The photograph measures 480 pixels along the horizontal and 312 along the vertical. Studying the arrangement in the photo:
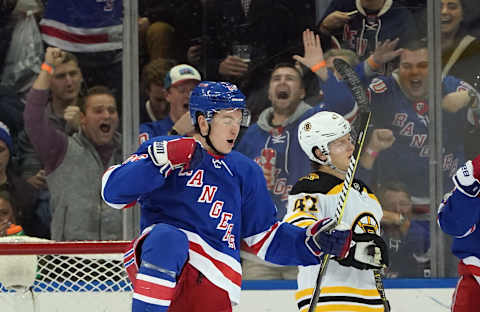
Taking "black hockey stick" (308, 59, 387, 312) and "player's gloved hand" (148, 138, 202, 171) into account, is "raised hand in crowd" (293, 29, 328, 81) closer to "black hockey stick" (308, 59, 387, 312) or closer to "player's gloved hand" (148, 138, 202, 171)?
"black hockey stick" (308, 59, 387, 312)

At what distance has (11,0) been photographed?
5742mm

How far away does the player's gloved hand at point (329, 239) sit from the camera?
8.86 feet

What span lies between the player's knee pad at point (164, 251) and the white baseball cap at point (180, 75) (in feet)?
11.3

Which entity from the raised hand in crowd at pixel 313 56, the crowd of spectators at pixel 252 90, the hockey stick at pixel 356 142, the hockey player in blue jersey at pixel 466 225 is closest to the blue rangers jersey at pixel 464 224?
the hockey player in blue jersey at pixel 466 225

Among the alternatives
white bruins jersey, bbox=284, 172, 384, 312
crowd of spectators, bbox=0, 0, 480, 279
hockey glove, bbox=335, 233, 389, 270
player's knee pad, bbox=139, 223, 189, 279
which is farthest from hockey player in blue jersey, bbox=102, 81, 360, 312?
crowd of spectators, bbox=0, 0, 480, 279

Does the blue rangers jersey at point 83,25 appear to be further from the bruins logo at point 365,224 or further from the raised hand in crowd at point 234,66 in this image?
the bruins logo at point 365,224

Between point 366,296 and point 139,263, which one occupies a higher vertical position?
point 139,263

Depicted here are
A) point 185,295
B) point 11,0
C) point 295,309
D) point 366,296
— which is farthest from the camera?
point 11,0

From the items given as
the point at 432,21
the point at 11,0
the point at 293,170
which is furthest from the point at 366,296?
the point at 11,0

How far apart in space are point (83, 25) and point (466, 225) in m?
3.46

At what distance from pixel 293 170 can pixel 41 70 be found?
1.69 m

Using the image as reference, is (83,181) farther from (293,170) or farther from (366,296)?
(366,296)

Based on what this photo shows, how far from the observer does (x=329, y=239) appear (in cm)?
270

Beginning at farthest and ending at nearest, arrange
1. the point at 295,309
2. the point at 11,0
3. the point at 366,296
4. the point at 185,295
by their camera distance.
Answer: the point at 11,0, the point at 295,309, the point at 366,296, the point at 185,295
